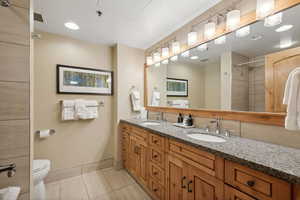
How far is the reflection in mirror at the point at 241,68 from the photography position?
1.11m

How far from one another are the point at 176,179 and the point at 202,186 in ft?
0.98

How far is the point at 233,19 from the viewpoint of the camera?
134 centimetres

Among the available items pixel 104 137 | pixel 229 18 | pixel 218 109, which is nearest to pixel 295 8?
pixel 229 18

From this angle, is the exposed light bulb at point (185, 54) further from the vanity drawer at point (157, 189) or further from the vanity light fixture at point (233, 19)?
the vanity drawer at point (157, 189)

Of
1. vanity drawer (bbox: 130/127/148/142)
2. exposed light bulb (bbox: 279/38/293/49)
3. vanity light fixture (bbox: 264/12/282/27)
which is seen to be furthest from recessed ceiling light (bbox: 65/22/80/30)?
exposed light bulb (bbox: 279/38/293/49)

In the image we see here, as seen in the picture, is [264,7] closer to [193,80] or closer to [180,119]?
[193,80]

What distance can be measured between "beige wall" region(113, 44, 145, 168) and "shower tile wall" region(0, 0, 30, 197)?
4.98ft

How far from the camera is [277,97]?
1124mm

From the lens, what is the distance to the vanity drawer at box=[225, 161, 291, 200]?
2.14ft

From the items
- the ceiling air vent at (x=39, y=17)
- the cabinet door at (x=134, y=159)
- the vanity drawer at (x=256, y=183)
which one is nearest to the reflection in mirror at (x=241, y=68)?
the vanity drawer at (x=256, y=183)

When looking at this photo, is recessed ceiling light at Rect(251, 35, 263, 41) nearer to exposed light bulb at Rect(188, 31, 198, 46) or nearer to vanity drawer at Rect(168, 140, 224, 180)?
exposed light bulb at Rect(188, 31, 198, 46)

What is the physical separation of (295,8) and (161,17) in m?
1.24

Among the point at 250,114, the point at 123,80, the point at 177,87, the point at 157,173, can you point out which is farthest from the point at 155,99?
the point at 250,114

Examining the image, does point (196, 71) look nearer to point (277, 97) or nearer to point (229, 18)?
point (229, 18)
